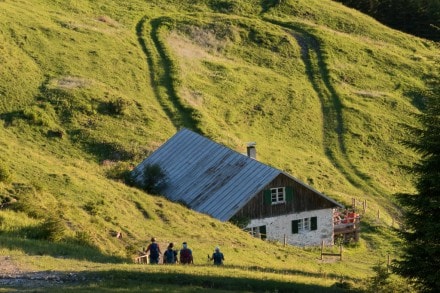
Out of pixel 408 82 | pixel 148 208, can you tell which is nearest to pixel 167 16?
pixel 408 82

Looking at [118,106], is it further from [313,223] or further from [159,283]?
[159,283]

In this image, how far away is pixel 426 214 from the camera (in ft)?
110

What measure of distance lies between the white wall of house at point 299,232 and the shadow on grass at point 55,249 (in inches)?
725

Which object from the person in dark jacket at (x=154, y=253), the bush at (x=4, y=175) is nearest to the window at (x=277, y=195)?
the bush at (x=4, y=175)

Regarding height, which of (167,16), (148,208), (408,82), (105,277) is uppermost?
(167,16)

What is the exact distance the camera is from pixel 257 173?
5659 cm

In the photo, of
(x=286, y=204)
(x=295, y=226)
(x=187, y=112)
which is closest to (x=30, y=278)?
(x=286, y=204)

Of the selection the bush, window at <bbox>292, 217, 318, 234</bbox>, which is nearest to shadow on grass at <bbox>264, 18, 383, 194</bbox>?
window at <bbox>292, 217, 318, 234</bbox>

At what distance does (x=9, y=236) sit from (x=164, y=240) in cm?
964

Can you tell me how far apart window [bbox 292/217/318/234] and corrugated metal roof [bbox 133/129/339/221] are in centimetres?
404

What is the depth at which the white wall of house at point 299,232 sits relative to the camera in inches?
2211

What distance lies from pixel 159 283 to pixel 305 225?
27.6 meters

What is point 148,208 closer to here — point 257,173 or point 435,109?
point 257,173

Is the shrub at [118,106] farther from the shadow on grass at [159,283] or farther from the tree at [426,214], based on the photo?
the tree at [426,214]
